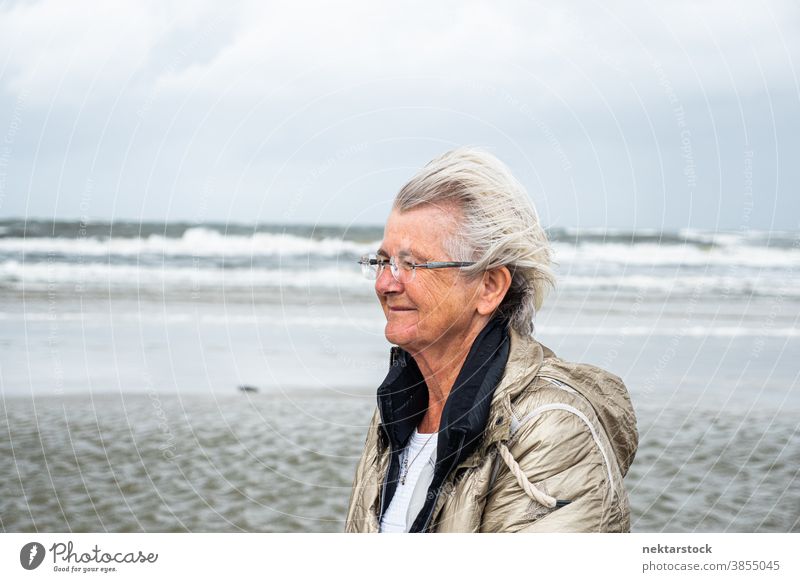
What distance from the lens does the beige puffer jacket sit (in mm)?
2068

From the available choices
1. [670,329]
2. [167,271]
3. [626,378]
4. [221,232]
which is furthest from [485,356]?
[221,232]

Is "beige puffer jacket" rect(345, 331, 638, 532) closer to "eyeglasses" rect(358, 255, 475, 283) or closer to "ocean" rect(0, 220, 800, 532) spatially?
"eyeglasses" rect(358, 255, 475, 283)

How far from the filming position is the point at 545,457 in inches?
81.4

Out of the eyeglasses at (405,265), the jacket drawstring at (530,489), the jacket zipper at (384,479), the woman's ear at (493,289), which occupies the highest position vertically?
the eyeglasses at (405,265)
